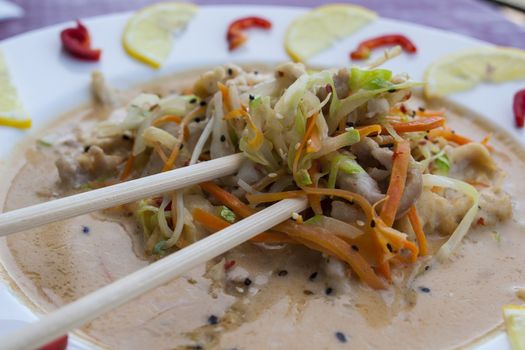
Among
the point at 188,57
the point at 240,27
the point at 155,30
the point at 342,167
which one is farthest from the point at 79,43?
the point at 342,167

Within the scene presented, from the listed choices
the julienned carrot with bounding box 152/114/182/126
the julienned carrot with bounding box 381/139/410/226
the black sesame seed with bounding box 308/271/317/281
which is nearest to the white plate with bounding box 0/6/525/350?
the julienned carrot with bounding box 152/114/182/126

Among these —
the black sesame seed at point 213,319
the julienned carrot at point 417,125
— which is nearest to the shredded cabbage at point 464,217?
the julienned carrot at point 417,125

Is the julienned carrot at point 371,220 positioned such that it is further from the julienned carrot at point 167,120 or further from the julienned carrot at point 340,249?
the julienned carrot at point 167,120

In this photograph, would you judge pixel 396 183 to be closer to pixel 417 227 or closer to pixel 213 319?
pixel 417 227

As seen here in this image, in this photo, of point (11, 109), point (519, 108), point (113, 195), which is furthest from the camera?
point (519, 108)

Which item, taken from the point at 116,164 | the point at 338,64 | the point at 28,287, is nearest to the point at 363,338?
the point at 28,287
